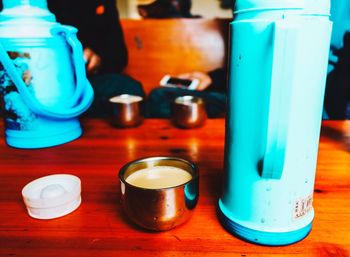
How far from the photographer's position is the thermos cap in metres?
0.36

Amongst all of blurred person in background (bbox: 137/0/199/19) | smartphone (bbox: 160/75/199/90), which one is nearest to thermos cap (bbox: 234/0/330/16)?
smartphone (bbox: 160/75/199/90)

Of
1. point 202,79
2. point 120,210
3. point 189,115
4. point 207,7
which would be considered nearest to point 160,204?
point 120,210

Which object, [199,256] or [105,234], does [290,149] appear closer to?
[199,256]

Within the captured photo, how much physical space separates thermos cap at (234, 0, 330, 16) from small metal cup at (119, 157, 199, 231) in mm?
245

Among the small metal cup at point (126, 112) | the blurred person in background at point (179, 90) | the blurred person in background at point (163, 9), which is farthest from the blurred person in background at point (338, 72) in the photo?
the blurred person in background at point (163, 9)

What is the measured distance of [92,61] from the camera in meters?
1.90

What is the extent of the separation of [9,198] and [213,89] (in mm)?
1478

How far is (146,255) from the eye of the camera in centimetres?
42

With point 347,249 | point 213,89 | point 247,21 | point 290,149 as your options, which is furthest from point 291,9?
point 213,89

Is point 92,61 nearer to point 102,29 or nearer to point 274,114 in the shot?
point 102,29

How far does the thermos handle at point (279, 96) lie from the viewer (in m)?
0.34

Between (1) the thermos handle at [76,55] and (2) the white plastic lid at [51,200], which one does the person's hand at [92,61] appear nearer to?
(1) the thermos handle at [76,55]

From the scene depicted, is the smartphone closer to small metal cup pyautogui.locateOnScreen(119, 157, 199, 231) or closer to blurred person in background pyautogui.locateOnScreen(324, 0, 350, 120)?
blurred person in background pyautogui.locateOnScreen(324, 0, 350, 120)

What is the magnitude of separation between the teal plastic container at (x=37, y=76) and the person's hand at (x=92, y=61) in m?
1.01
